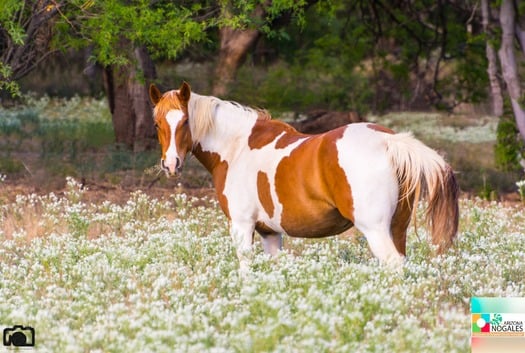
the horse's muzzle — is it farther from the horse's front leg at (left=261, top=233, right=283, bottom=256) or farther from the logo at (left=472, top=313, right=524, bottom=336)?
the logo at (left=472, top=313, right=524, bottom=336)

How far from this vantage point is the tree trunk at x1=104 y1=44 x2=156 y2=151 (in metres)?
22.6

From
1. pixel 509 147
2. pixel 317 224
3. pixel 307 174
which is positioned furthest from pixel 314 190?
pixel 509 147

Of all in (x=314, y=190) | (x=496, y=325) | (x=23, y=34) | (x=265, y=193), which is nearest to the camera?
(x=496, y=325)

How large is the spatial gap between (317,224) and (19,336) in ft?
10.0

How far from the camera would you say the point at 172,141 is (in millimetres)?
10508

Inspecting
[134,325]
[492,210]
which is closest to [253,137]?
[134,325]

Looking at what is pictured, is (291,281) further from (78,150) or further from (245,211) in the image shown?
(78,150)

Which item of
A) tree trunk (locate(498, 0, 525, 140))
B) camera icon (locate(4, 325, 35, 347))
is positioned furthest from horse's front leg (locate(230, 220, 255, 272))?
tree trunk (locate(498, 0, 525, 140))

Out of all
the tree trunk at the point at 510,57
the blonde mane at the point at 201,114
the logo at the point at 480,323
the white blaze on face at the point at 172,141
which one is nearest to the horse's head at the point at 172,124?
the white blaze on face at the point at 172,141

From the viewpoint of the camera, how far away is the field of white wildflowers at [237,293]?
7.83m

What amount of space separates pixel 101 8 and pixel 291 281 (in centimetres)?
769

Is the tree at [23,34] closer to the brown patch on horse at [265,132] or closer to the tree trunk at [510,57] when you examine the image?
the brown patch on horse at [265,132]

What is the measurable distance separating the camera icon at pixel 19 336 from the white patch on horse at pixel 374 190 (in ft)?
9.35

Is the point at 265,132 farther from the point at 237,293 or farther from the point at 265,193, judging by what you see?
the point at 237,293
